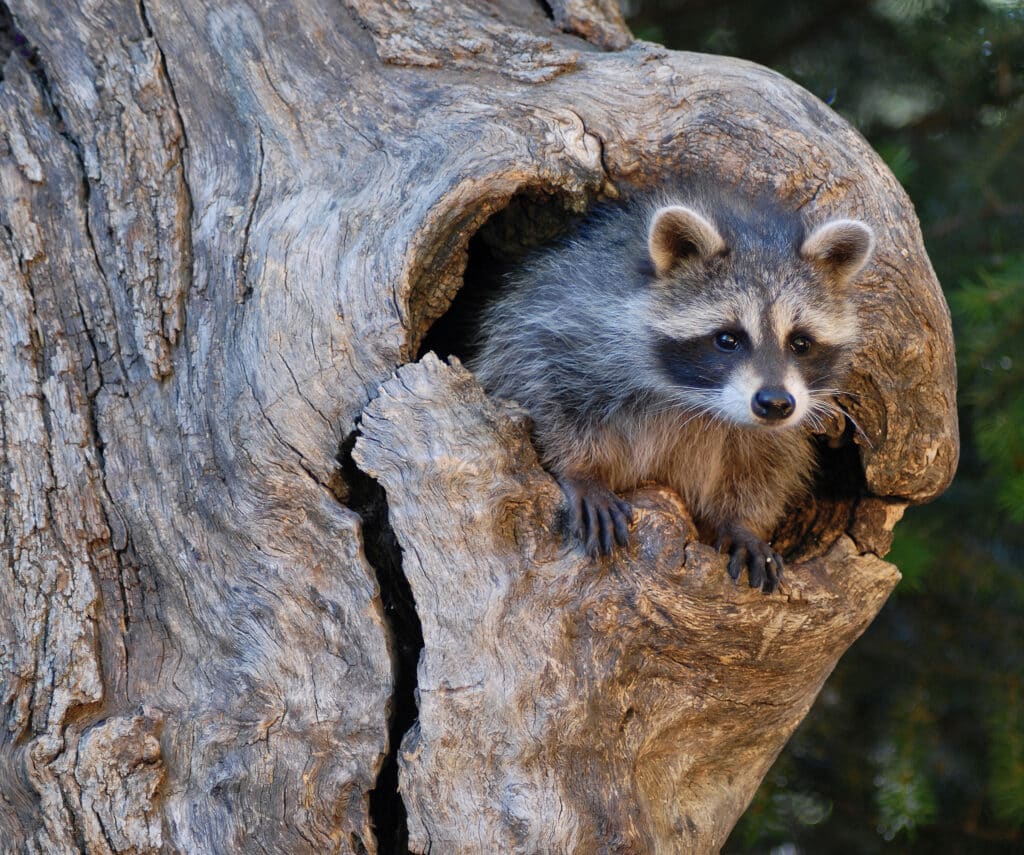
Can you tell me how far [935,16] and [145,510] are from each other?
125 inches

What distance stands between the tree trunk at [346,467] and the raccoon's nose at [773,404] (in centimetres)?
30

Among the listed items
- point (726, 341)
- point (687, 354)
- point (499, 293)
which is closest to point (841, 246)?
point (726, 341)

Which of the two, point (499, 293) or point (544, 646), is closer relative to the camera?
point (544, 646)

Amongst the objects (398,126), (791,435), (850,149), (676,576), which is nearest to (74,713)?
(676,576)

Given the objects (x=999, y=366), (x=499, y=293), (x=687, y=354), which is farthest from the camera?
(x=499, y=293)

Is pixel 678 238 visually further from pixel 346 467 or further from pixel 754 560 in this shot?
pixel 346 467

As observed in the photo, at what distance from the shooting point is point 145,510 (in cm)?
279

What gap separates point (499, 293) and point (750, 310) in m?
0.96

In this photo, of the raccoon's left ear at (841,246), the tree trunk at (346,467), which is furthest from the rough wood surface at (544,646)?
the raccoon's left ear at (841,246)

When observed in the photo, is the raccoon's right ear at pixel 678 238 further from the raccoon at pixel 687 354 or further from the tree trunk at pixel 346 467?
the tree trunk at pixel 346 467

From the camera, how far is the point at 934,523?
3.87 meters

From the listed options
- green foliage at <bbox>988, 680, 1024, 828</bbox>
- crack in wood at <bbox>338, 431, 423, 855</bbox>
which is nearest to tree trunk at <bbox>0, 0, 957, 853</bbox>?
crack in wood at <bbox>338, 431, 423, 855</bbox>

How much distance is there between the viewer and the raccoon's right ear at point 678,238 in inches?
117

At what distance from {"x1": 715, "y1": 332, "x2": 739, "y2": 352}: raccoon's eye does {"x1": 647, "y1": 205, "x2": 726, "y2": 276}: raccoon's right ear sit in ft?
0.73
